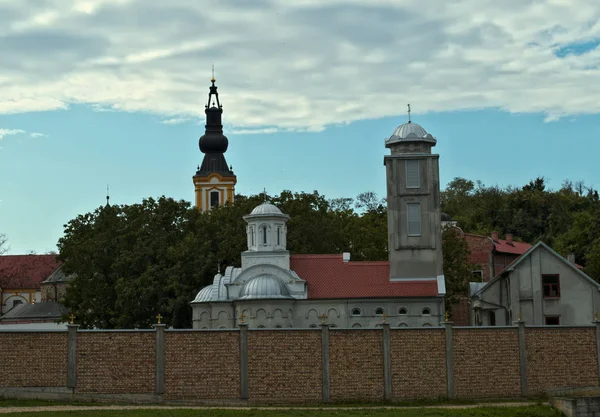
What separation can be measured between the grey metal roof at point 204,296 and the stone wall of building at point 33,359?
19442 mm

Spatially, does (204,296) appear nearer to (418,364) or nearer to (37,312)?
(418,364)

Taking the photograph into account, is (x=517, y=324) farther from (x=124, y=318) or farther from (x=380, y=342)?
(x=124, y=318)

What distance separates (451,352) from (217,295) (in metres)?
20.1

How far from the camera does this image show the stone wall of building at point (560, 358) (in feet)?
129

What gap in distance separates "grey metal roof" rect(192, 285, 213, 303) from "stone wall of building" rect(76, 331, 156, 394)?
61.7ft

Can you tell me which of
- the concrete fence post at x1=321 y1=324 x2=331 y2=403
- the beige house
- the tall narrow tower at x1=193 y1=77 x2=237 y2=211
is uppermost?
the tall narrow tower at x1=193 y1=77 x2=237 y2=211

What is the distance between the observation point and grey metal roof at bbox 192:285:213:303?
2211 inches

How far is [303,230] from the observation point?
67562mm

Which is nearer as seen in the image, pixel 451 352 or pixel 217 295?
pixel 451 352

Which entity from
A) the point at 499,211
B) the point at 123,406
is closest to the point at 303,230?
the point at 123,406

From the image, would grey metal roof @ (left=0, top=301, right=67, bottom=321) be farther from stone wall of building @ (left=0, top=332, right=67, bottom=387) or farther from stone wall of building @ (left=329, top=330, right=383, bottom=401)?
stone wall of building @ (left=329, top=330, right=383, bottom=401)

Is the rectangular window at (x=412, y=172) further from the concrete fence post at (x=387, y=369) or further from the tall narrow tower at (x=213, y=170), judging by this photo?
the tall narrow tower at (x=213, y=170)

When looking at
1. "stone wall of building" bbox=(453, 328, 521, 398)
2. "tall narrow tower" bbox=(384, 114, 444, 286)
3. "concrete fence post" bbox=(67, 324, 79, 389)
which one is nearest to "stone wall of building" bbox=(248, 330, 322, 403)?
"stone wall of building" bbox=(453, 328, 521, 398)

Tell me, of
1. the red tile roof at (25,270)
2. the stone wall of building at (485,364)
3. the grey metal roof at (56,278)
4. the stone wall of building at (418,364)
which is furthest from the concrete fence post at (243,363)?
the red tile roof at (25,270)
